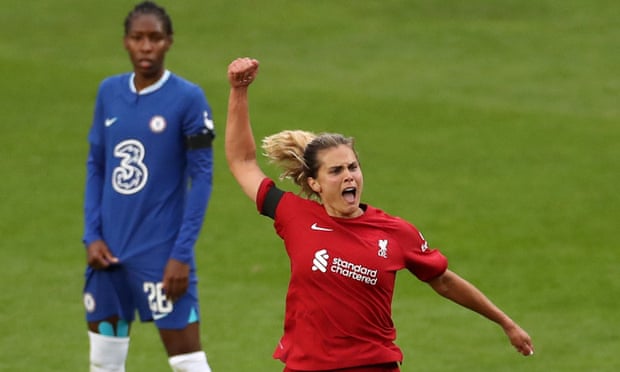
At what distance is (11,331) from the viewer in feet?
37.2

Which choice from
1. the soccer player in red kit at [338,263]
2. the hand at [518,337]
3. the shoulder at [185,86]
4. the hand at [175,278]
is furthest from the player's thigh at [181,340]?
the hand at [518,337]

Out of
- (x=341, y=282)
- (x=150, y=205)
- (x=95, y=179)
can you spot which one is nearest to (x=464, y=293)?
(x=341, y=282)

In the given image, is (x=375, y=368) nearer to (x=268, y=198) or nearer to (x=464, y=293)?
(x=464, y=293)

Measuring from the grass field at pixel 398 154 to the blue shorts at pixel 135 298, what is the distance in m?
2.55

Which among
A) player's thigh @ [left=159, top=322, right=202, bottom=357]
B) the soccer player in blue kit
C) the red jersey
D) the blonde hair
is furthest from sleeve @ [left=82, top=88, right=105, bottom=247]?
the red jersey

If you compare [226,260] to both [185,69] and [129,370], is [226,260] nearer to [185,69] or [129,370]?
[129,370]

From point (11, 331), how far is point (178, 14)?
17953mm

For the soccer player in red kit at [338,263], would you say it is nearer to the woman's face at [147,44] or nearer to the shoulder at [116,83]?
the woman's face at [147,44]

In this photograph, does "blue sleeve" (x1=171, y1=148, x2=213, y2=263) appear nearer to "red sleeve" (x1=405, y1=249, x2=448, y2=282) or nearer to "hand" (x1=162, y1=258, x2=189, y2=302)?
"hand" (x1=162, y1=258, x2=189, y2=302)

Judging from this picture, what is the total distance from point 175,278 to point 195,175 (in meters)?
0.58

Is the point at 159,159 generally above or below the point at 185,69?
below

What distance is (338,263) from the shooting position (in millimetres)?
6434

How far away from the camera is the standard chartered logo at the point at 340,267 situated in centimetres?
643

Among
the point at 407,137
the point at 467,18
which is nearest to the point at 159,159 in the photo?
the point at 407,137
